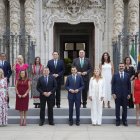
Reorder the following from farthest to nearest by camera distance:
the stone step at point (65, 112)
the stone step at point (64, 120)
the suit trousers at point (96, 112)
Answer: the stone step at point (65, 112)
the stone step at point (64, 120)
the suit trousers at point (96, 112)

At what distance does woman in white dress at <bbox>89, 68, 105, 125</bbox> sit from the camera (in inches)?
521

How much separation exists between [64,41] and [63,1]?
21.2ft

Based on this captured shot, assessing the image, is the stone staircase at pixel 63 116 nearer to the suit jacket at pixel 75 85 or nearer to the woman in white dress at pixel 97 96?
the woman in white dress at pixel 97 96

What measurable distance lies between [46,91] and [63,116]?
46.8 inches

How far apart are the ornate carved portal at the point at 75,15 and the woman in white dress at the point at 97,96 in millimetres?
8279

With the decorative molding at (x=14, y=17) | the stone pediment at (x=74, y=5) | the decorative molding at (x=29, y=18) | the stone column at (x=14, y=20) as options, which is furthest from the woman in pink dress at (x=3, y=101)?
the stone pediment at (x=74, y=5)

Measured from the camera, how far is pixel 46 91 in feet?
43.6

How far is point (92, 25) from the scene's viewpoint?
23344 millimetres

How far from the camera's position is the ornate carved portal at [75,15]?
21500 mm

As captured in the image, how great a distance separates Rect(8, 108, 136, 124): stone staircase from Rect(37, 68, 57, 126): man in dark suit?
1.44 feet


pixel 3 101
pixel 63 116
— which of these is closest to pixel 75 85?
pixel 63 116

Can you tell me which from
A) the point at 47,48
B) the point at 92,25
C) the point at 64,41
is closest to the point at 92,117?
the point at 47,48
